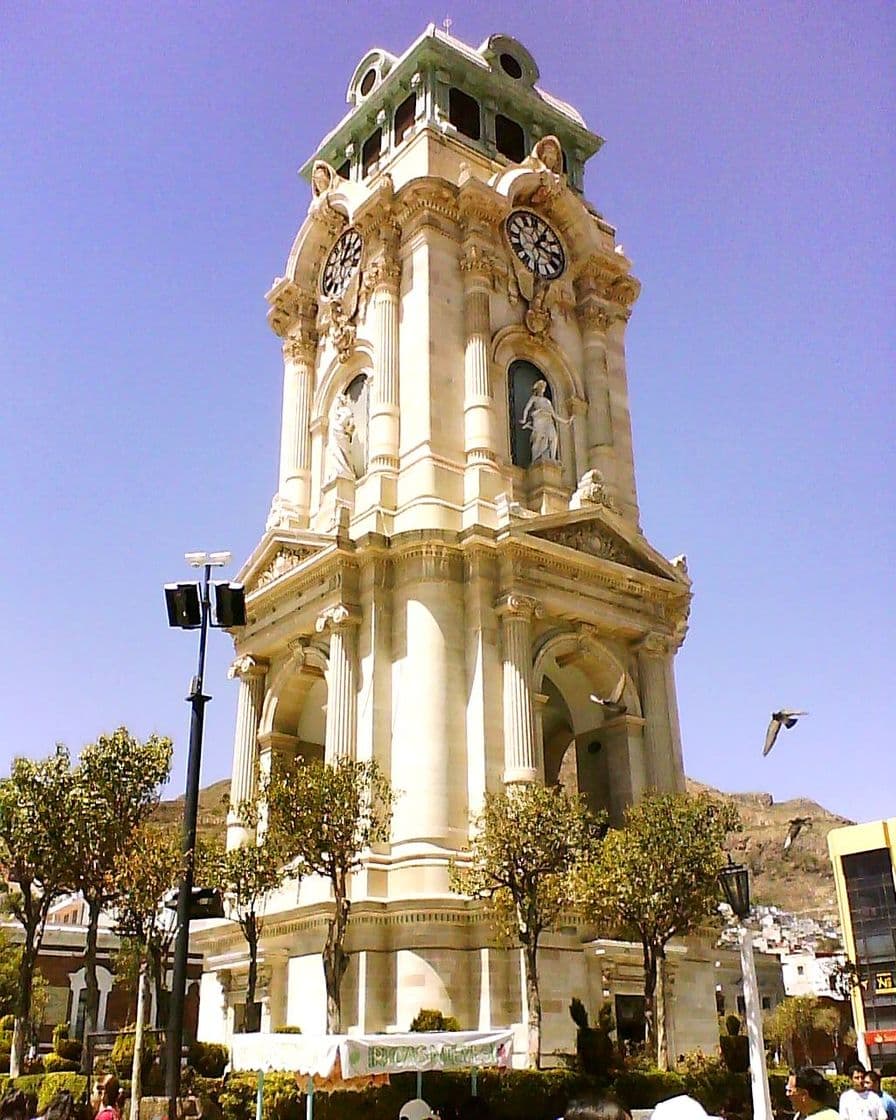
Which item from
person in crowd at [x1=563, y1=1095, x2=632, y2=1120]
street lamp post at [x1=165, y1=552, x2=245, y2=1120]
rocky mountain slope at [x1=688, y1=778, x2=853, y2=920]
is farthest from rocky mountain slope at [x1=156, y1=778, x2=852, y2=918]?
person in crowd at [x1=563, y1=1095, x2=632, y2=1120]

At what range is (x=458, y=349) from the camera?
1703 inches

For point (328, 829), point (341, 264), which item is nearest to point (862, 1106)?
point (328, 829)

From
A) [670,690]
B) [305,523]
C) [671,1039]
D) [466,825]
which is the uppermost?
[305,523]

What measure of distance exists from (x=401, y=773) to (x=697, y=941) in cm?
1135

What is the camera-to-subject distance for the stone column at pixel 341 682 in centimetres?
3675

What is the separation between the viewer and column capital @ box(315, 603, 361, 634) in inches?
1501

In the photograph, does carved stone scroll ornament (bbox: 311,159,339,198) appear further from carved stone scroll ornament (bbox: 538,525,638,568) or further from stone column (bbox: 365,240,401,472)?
carved stone scroll ornament (bbox: 538,525,638,568)

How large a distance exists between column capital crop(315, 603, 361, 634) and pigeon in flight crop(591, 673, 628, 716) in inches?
341

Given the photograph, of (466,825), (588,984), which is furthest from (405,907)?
(588,984)

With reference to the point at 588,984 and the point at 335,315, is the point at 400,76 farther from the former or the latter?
the point at 588,984

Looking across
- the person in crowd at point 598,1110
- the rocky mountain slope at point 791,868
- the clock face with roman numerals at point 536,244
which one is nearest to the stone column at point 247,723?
the clock face with roman numerals at point 536,244

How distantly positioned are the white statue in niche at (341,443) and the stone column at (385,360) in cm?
148

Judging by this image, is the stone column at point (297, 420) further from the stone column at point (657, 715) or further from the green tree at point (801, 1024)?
the green tree at point (801, 1024)

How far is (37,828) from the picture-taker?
32.2m
